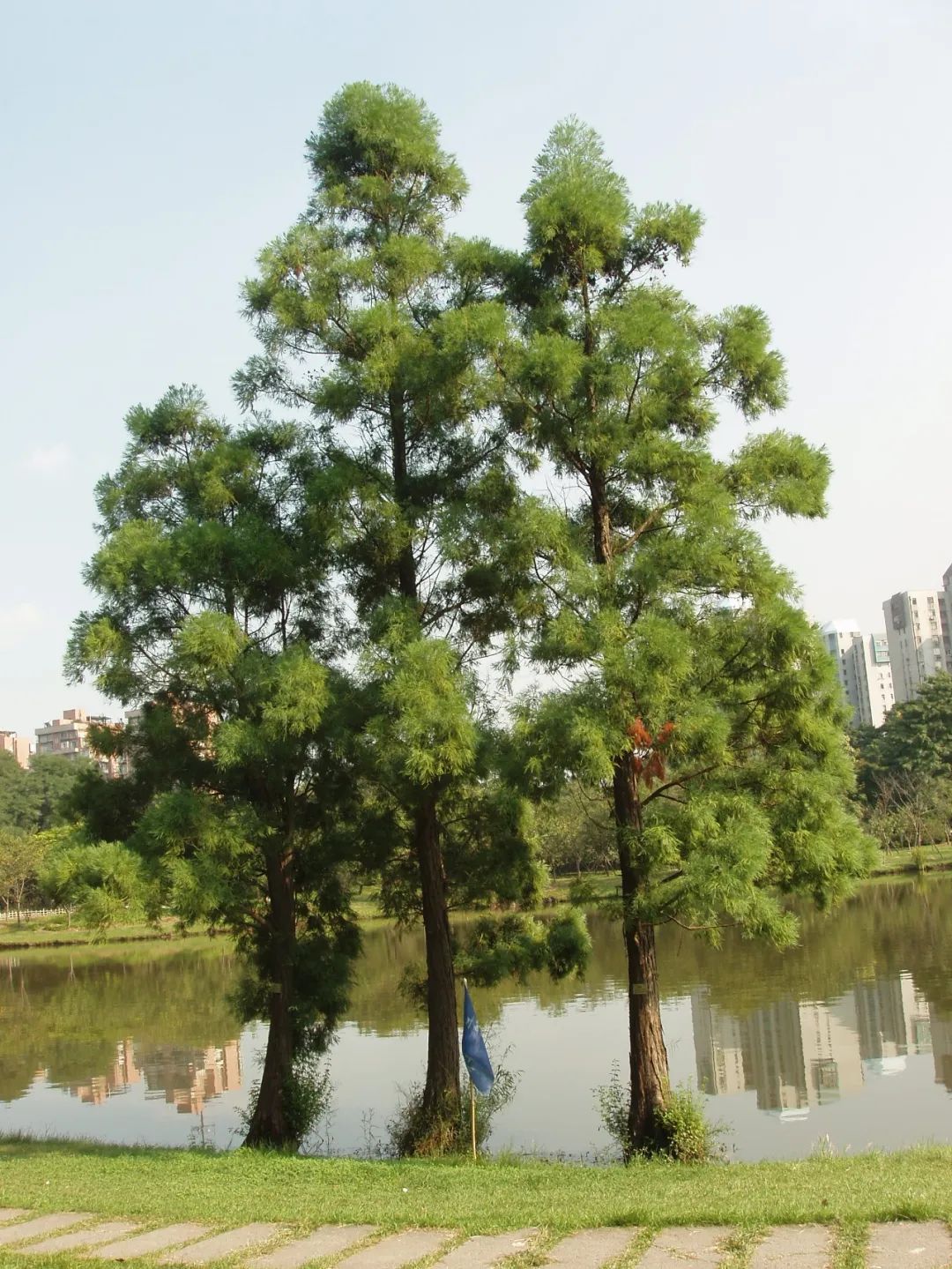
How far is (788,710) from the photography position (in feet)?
34.3

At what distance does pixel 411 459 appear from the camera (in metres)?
13.0

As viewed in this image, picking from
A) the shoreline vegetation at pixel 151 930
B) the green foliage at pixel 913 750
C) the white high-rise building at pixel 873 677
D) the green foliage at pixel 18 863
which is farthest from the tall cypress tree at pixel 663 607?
the white high-rise building at pixel 873 677

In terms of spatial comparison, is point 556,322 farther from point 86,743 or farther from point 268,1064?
point 268,1064

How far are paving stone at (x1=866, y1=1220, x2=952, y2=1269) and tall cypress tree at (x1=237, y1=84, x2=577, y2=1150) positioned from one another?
5.57 m

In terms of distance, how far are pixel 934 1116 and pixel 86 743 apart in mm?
10058

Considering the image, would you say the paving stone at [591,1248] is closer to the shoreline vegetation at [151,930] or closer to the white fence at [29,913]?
the shoreline vegetation at [151,930]

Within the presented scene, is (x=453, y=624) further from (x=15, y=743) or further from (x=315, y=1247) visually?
(x=15, y=743)

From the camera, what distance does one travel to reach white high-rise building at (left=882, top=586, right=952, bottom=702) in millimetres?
119875

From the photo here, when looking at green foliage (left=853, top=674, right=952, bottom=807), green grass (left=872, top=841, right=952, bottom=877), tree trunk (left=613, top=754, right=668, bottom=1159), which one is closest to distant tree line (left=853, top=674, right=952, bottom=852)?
green foliage (left=853, top=674, right=952, bottom=807)

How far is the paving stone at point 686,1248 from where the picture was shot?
17.8 ft

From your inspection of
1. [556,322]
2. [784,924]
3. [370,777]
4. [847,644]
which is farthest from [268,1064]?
[847,644]

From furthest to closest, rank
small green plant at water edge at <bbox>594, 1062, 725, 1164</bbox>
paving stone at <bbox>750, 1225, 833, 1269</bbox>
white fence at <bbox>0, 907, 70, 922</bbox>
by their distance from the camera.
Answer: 1. white fence at <bbox>0, 907, 70, 922</bbox>
2. small green plant at water edge at <bbox>594, 1062, 725, 1164</bbox>
3. paving stone at <bbox>750, 1225, 833, 1269</bbox>

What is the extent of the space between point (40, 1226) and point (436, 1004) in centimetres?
518

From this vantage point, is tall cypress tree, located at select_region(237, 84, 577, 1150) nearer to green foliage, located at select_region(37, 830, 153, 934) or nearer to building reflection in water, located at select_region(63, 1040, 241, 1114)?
green foliage, located at select_region(37, 830, 153, 934)
